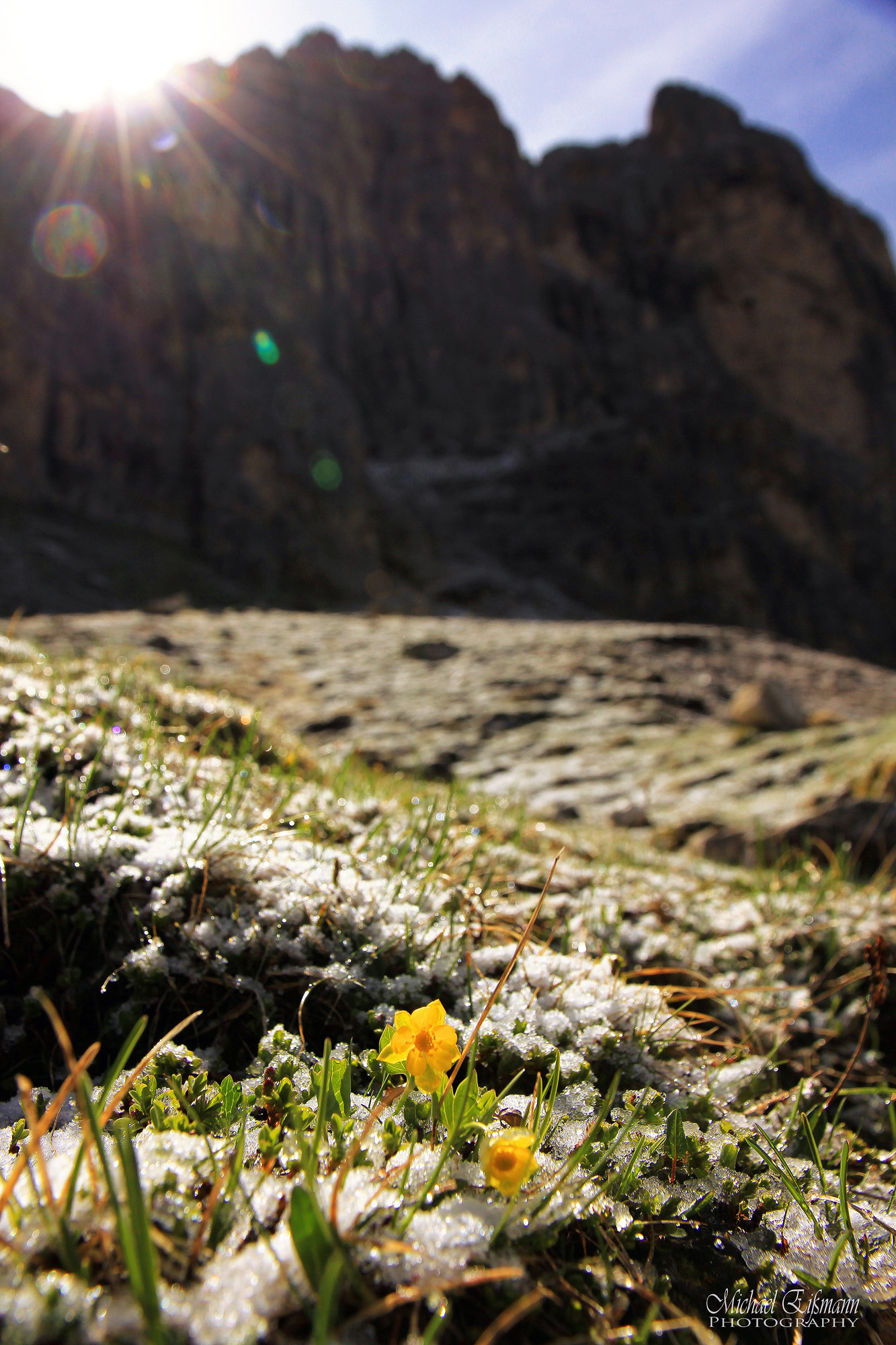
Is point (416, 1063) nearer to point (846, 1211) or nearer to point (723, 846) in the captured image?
point (846, 1211)

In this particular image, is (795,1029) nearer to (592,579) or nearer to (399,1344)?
(399,1344)

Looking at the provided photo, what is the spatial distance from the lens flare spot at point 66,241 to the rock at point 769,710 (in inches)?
970

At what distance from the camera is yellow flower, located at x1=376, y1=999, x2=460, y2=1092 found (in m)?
1.01

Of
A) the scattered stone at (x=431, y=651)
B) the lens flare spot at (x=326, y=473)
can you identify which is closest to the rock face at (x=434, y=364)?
the lens flare spot at (x=326, y=473)

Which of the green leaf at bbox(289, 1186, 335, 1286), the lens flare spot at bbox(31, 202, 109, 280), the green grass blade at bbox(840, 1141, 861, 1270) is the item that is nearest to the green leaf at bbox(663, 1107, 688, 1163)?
the green grass blade at bbox(840, 1141, 861, 1270)

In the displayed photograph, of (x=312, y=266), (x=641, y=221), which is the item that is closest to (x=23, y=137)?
(x=312, y=266)

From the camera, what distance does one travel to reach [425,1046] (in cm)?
103

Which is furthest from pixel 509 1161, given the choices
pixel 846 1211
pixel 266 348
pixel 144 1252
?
pixel 266 348

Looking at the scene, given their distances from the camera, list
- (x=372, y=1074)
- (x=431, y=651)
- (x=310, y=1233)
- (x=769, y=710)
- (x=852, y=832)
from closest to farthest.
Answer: (x=310, y=1233) → (x=372, y=1074) → (x=852, y=832) → (x=769, y=710) → (x=431, y=651)

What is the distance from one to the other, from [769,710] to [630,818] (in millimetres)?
2639

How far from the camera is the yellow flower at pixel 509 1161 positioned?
856 mm

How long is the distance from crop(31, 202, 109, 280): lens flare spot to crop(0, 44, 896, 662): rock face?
34 centimetres

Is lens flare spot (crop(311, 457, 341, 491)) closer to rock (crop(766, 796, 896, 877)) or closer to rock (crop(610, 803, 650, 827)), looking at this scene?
rock (crop(610, 803, 650, 827))

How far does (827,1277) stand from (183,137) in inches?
1397
